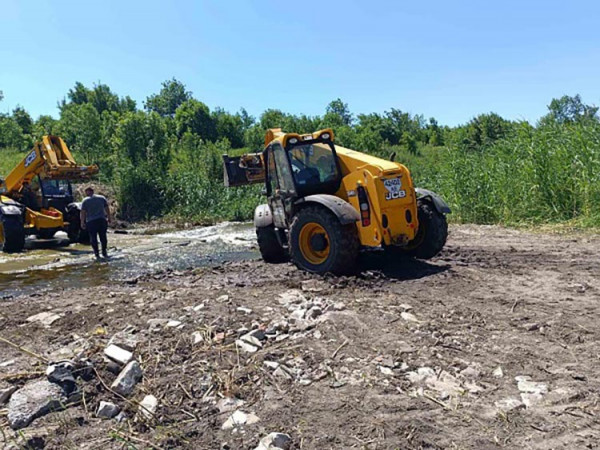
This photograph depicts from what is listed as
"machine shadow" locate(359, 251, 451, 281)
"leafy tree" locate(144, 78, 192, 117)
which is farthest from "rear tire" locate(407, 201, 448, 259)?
"leafy tree" locate(144, 78, 192, 117)

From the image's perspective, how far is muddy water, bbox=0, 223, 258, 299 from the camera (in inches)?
327

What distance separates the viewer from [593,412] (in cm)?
293

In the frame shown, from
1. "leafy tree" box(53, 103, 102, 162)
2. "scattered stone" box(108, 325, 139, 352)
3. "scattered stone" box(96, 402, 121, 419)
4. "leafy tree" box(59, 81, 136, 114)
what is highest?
"leafy tree" box(59, 81, 136, 114)

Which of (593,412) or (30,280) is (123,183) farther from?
(593,412)

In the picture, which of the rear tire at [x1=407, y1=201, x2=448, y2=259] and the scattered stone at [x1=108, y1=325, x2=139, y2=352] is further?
the rear tire at [x1=407, y1=201, x2=448, y2=259]

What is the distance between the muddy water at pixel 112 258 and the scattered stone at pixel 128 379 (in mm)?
4539

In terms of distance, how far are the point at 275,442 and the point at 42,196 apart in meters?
12.3

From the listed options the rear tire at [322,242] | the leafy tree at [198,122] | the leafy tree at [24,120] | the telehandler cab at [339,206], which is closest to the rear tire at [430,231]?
the telehandler cab at [339,206]

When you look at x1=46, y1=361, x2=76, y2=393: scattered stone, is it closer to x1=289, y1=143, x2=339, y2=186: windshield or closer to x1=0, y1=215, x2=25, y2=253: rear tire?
x1=289, y1=143, x2=339, y2=186: windshield

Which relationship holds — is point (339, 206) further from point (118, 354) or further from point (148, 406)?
point (148, 406)

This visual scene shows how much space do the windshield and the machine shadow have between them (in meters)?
1.29

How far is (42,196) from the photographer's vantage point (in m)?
13.0

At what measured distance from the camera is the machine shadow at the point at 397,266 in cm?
652

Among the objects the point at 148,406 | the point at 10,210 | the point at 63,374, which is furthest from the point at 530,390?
the point at 10,210
